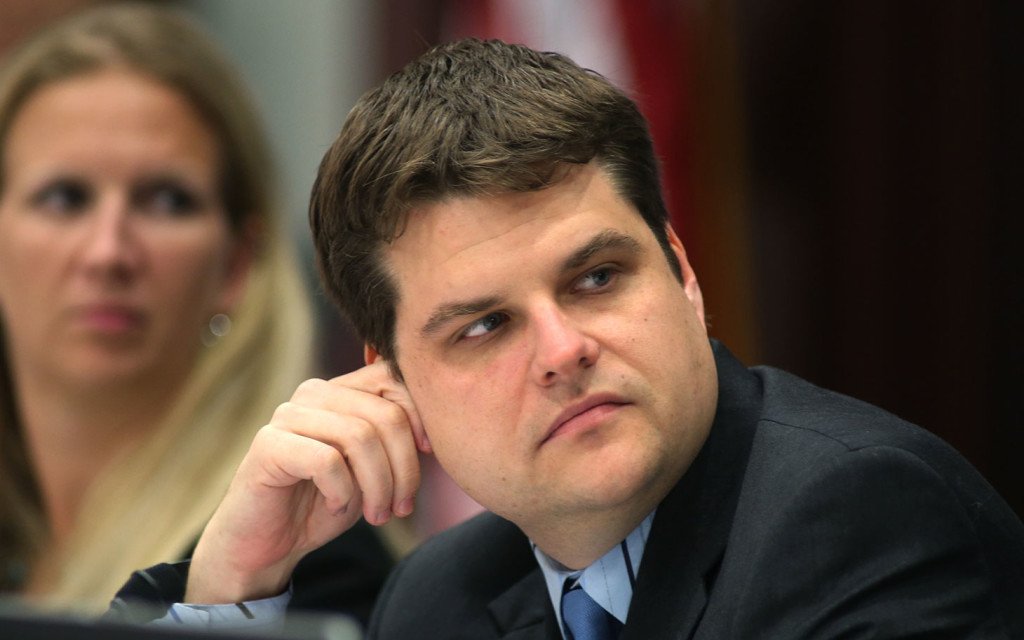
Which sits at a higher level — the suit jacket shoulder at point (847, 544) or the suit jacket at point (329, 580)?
the suit jacket shoulder at point (847, 544)

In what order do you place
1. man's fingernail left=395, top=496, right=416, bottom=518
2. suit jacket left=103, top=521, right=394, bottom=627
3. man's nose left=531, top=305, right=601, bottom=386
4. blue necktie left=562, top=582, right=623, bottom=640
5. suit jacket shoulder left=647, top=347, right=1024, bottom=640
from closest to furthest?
suit jacket shoulder left=647, top=347, right=1024, bottom=640 < man's nose left=531, top=305, right=601, bottom=386 < blue necktie left=562, top=582, right=623, bottom=640 < man's fingernail left=395, top=496, right=416, bottom=518 < suit jacket left=103, top=521, right=394, bottom=627

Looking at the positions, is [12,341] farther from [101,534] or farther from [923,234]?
[923,234]

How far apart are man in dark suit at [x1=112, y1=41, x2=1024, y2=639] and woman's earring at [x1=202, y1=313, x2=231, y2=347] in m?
1.04

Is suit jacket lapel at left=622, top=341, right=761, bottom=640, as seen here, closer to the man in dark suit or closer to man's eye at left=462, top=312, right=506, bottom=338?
the man in dark suit

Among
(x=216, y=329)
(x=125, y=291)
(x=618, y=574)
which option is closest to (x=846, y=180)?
(x=216, y=329)

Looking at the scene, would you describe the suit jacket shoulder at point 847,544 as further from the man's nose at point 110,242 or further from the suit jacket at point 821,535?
the man's nose at point 110,242

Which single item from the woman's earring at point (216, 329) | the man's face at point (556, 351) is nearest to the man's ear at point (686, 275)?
the man's face at point (556, 351)

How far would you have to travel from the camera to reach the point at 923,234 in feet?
11.4

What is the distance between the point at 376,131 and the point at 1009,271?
2310 millimetres

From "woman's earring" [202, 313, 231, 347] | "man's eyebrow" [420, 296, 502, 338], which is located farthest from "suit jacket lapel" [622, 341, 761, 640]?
"woman's earring" [202, 313, 231, 347]

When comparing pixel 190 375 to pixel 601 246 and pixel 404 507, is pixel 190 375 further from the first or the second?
pixel 601 246

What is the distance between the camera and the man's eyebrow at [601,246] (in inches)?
62.7

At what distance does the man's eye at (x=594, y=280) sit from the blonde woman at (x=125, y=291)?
1235mm

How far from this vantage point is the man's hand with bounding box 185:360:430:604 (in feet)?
5.93
